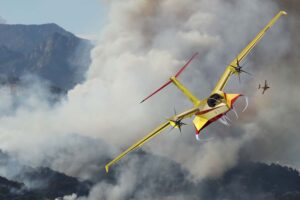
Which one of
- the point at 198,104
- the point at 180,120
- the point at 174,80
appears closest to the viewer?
the point at 198,104

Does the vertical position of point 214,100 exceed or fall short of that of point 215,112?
it exceeds it

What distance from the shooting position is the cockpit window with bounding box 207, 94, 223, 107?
104844mm

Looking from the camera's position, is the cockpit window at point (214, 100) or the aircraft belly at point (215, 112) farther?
the cockpit window at point (214, 100)

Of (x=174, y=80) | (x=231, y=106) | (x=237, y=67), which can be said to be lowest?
(x=231, y=106)

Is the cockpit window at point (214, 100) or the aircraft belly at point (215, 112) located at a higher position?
the cockpit window at point (214, 100)

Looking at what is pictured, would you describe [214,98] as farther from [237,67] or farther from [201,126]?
[237,67]

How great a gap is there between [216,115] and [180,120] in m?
16.4

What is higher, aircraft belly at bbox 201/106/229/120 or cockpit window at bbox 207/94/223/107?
cockpit window at bbox 207/94/223/107

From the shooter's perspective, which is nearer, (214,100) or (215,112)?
(215,112)

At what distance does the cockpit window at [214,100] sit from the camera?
4128 inches

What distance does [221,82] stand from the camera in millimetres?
113375

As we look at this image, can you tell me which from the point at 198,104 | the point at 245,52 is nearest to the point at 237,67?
the point at 245,52

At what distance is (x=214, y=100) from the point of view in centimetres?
10588

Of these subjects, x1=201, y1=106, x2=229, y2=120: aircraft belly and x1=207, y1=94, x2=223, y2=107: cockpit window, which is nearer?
x1=201, y1=106, x2=229, y2=120: aircraft belly
